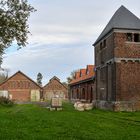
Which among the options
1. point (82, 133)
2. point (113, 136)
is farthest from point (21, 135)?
point (113, 136)

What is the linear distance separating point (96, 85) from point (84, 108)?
6018 mm

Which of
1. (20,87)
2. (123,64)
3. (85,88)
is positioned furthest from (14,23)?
(20,87)

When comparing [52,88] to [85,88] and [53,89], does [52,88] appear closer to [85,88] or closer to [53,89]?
[53,89]

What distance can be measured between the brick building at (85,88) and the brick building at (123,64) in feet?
33.4

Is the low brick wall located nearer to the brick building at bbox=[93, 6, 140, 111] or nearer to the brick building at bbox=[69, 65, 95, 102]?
the brick building at bbox=[93, 6, 140, 111]

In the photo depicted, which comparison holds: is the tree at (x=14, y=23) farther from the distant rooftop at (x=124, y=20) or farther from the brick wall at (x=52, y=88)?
the brick wall at (x=52, y=88)

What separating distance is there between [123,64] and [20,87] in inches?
2004

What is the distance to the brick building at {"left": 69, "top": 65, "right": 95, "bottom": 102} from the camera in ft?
160

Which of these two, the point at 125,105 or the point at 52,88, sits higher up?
the point at 52,88

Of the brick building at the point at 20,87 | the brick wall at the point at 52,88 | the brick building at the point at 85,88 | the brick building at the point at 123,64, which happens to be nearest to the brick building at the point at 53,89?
the brick wall at the point at 52,88

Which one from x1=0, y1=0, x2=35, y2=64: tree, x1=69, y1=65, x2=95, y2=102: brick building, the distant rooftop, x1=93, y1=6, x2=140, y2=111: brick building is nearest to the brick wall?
x1=69, y1=65, x2=95, y2=102: brick building

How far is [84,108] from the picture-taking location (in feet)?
125

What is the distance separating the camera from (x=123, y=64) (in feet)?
116

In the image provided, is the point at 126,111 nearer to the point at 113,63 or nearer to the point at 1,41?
the point at 113,63
